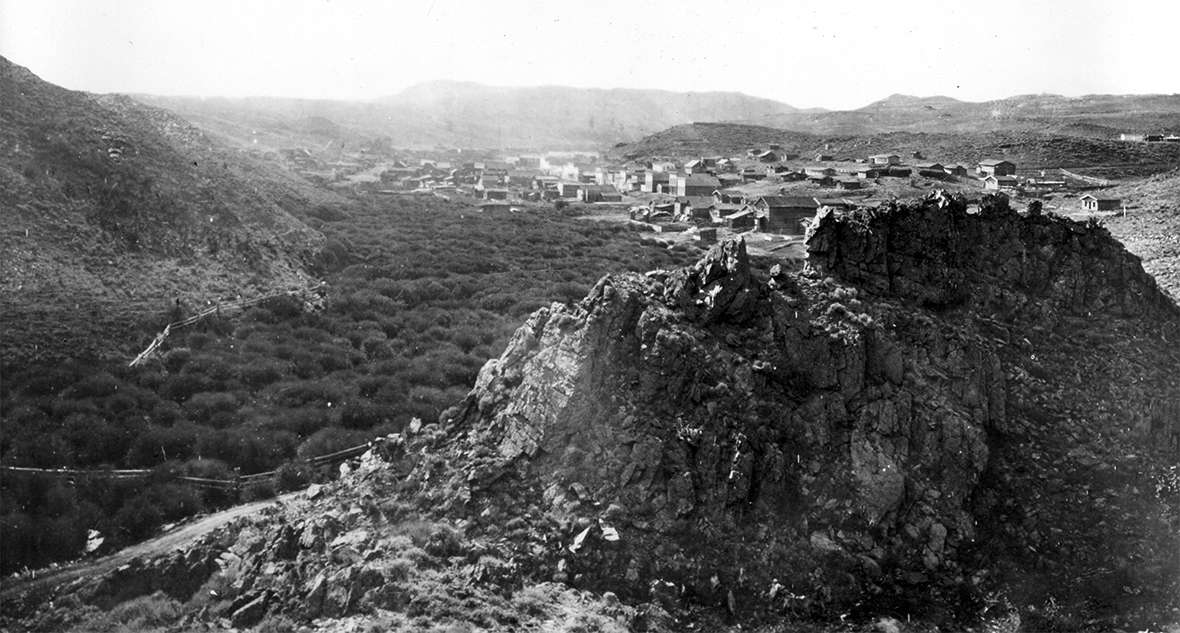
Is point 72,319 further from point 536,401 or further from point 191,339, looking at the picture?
point 536,401

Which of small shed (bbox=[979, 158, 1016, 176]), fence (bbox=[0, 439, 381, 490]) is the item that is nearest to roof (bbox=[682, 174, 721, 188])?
small shed (bbox=[979, 158, 1016, 176])

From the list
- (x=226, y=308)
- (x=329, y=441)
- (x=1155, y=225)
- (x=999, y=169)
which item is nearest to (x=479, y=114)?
(x=999, y=169)

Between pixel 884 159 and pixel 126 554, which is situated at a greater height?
pixel 884 159

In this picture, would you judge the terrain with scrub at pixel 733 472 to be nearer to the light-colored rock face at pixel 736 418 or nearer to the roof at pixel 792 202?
the light-colored rock face at pixel 736 418

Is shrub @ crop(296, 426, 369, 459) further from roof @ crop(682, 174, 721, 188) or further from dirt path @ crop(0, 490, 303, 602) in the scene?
roof @ crop(682, 174, 721, 188)

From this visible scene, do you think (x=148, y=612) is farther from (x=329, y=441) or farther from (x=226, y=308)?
(x=226, y=308)

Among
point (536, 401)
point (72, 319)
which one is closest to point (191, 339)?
point (72, 319)
